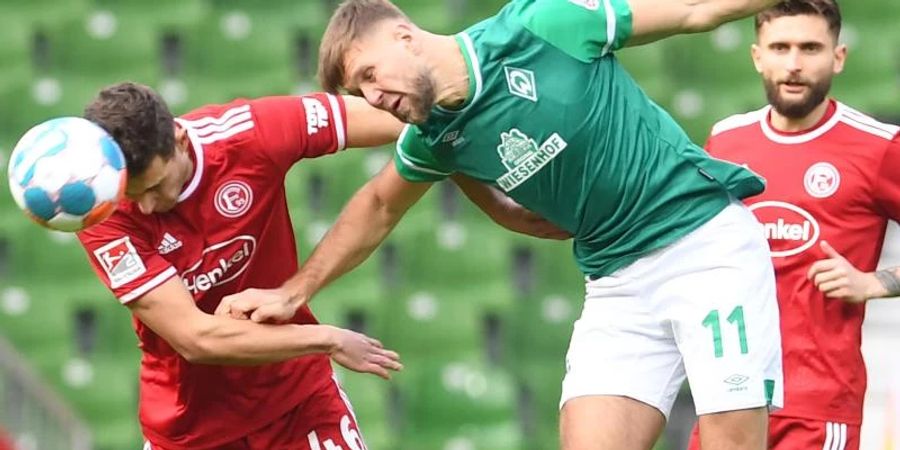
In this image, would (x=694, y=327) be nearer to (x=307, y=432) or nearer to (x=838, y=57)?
(x=307, y=432)

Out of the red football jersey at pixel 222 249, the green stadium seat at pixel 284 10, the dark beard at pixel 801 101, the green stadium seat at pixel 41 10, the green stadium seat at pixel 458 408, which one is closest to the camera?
the red football jersey at pixel 222 249

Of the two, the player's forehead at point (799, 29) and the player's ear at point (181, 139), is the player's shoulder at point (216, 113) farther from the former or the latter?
the player's forehead at point (799, 29)

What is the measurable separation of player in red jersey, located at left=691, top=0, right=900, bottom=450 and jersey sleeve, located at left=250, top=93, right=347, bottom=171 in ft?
4.03

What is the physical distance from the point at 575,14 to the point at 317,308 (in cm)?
456

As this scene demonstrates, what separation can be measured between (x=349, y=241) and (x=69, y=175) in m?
0.90

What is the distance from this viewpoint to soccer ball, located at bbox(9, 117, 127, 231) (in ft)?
15.0

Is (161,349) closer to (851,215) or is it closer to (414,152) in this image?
(414,152)

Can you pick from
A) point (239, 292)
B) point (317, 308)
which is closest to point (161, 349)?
point (239, 292)

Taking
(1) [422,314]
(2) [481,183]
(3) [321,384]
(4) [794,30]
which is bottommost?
(1) [422,314]

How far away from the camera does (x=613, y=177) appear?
450 cm

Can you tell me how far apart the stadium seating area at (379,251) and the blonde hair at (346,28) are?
409cm

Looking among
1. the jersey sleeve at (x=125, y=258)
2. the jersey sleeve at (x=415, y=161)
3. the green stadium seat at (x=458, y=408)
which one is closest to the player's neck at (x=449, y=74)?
the jersey sleeve at (x=415, y=161)

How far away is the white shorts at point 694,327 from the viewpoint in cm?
448

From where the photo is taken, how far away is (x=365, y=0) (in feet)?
14.8
